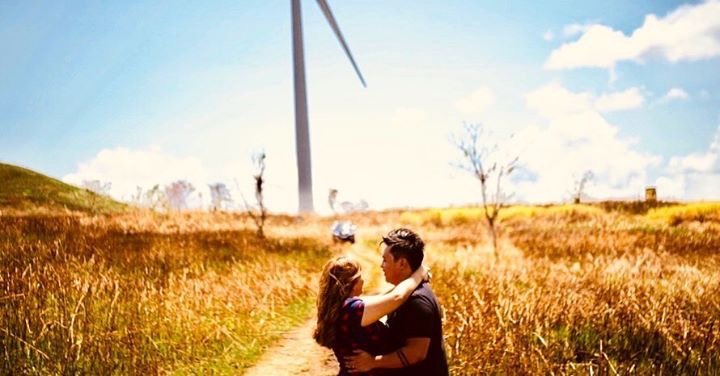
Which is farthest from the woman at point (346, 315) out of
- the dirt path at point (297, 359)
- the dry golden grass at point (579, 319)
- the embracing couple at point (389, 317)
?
the dirt path at point (297, 359)

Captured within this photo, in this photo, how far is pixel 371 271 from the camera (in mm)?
14914

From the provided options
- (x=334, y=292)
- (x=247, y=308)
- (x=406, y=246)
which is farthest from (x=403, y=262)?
(x=247, y=308)

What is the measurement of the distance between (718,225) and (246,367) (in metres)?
23.2

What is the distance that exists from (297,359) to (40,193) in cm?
2621

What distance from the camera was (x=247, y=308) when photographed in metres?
9.10

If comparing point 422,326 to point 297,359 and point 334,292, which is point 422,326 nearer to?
point 334,292

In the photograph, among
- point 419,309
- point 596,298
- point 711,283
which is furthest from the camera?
point 711,283

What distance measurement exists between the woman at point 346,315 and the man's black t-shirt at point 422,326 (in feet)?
0.30

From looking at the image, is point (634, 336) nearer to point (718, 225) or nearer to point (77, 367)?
point (77, 367)

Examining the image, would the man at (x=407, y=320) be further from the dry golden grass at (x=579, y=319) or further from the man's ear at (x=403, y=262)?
the dry golden grass at (x=579, y=319)

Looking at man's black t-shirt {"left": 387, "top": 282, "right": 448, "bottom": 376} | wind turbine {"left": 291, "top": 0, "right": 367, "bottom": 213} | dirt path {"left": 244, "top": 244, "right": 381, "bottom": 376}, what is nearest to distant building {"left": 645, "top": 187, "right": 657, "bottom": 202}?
wind turbine {"left": 291, "top": 0, "right": 367, "bottom": 213}

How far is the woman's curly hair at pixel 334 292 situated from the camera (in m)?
3.41

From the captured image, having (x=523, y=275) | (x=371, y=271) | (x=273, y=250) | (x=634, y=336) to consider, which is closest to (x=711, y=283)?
(x=523, y=275)

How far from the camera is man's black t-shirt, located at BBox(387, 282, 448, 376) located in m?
3.26
